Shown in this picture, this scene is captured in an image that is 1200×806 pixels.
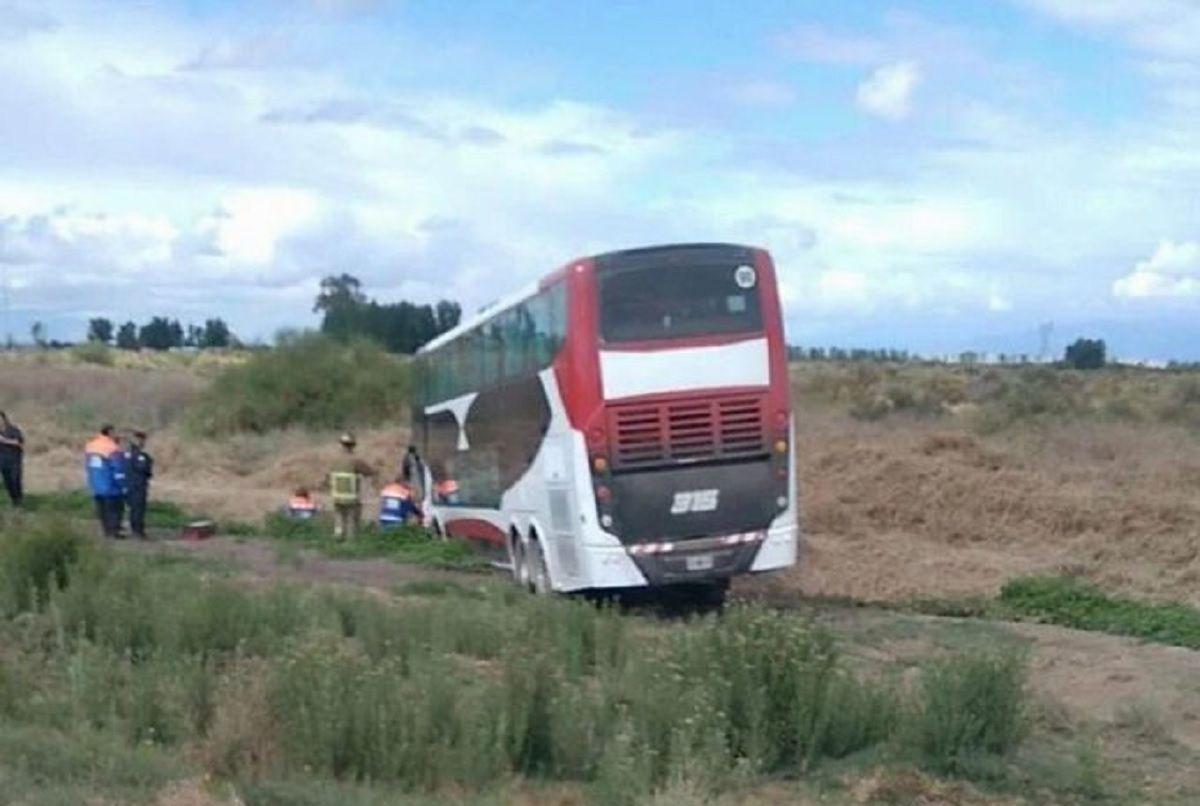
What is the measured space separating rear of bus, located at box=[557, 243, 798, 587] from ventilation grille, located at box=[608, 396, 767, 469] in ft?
0.04

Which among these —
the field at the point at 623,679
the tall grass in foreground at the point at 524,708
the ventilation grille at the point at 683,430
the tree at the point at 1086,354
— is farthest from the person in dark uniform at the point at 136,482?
the tree at the point at 1086,354

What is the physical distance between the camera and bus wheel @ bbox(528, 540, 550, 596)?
24469 millimetres

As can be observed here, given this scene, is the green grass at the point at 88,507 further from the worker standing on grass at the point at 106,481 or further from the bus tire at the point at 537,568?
the bus tire at the point at 537,568

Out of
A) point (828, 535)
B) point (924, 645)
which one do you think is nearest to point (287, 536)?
point (828, 535)

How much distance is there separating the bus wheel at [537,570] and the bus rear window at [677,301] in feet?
12.7

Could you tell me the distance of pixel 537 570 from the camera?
991 inches

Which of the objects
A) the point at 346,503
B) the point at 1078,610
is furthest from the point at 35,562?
the point at 346,503

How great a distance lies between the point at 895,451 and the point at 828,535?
15.2ft

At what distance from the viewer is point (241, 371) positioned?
6531 cm

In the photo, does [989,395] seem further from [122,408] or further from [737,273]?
[737,273]

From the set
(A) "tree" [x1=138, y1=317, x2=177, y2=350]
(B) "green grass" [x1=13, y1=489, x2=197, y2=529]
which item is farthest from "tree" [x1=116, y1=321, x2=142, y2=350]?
(B) "green grass" [x1=13, y1=489, x2=197, y2=529]

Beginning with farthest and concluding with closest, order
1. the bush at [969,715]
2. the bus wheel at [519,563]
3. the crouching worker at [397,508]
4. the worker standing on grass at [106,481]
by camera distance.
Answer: the crouching worker at [397,508] → the worker standing on grass at [106,481] → the bus wheel at [519,563] → the bush at [969,715]

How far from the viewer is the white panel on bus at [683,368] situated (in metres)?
21.8

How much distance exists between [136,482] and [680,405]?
14.3 meters
